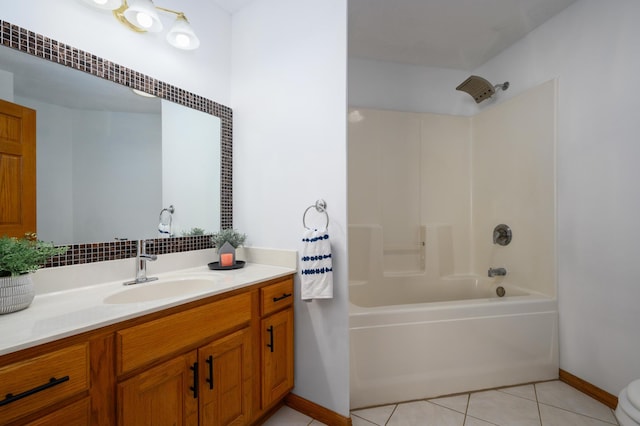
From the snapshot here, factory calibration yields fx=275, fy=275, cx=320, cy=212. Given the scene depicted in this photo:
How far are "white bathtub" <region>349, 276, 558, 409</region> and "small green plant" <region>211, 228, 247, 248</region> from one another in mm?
839

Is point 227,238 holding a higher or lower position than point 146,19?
lower

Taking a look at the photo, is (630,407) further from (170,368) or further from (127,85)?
(127,85)

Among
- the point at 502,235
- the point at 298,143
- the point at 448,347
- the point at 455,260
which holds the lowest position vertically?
the point at 448,347

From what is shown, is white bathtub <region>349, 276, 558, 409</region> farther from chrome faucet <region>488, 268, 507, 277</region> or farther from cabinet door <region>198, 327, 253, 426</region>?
cabinet door <region>198, 327, 253, 426</region>

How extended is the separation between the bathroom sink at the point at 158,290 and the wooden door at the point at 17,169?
1.42 ft

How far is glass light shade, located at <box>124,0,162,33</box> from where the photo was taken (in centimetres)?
132

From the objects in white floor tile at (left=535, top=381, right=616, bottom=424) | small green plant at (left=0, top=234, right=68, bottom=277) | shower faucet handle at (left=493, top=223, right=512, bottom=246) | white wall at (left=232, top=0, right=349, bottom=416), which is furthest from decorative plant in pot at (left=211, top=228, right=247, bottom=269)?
shower faucet handle at (left=493, top=223, right=512, bottom=246)

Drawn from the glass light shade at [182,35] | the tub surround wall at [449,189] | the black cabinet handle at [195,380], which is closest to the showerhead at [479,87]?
the tub surround wall at [449,189]

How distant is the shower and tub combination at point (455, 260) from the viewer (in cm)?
171

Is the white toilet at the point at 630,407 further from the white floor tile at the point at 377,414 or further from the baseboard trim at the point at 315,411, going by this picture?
the baseboard trim at the point at 315,411

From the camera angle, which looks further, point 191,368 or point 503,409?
point 503,409

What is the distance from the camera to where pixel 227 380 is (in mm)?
1244

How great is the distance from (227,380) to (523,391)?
191 centimetres

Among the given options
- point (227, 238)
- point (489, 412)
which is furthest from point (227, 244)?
point (489, 412)
